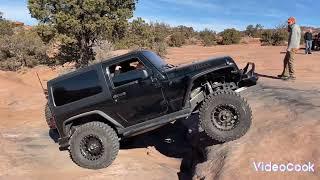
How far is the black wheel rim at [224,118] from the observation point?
8.34m

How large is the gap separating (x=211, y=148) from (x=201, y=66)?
1518mm

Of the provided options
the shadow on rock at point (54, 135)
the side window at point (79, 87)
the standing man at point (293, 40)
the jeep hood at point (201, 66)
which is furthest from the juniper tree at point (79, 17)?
the jeep hood at point (201, 66)

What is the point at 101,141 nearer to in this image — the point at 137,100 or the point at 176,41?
the point at 137,100

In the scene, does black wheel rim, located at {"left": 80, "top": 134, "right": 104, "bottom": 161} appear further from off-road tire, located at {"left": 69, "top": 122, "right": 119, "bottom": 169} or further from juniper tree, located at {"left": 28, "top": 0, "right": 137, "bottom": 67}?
juniper tree, located at {"left": 28, "top": 0, "right": 137, "bottom": 67}

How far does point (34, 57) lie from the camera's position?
26.2 metres

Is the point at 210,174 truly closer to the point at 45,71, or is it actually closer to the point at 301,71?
the point at 301,71

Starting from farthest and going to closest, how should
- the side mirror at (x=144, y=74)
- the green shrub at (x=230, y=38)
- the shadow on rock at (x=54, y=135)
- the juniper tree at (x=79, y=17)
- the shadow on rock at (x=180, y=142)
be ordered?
the green shrub at (x=230, y=38) → the juniper tree at (x=79, y=17) → the shadow on rock at (x=54, y=135) → the shadow on rock at (x=180, y=142) → the side mirror at (x=144, y=74)

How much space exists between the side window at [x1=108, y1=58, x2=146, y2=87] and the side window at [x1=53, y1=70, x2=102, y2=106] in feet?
1.04

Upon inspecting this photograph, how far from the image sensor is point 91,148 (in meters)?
9.11

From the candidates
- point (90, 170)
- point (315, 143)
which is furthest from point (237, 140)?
point (90, 170)

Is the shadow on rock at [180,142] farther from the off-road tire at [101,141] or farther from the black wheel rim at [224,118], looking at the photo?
the off-road tire at [101,141]

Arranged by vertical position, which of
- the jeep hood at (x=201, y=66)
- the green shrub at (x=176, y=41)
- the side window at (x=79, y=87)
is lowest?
the green shrub at (x=176, y=41)

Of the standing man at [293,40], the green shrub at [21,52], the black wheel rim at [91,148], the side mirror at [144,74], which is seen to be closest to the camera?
the side mirror at [144,74]

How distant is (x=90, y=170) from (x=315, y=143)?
408 centimetres
